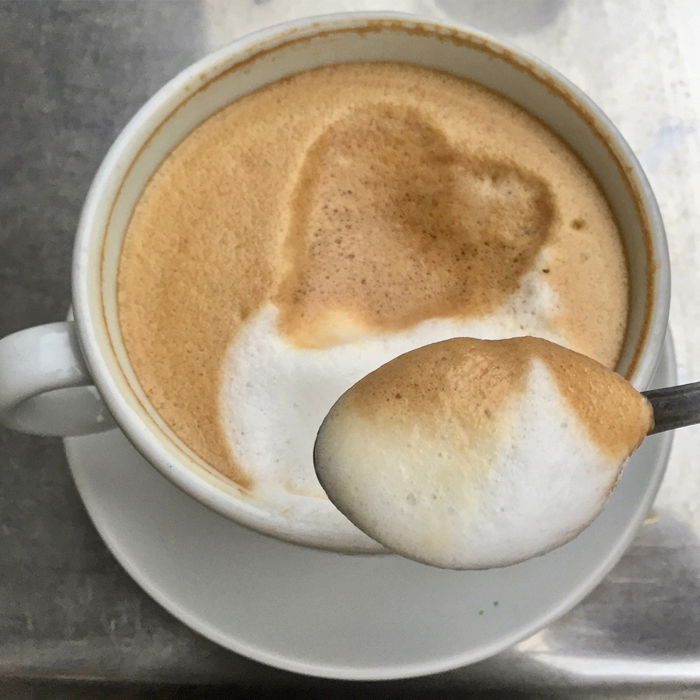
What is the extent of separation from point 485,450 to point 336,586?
0.38 meters

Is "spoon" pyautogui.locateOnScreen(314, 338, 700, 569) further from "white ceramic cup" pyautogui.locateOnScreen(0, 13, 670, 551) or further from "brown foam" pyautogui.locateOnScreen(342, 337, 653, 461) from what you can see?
"white ceramic cup" pyautogui.locateOnScreen(0, 13, 670, 551)

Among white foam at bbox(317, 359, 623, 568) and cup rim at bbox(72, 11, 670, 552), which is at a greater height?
cup rim at bbox(72, 11, 670, 552)

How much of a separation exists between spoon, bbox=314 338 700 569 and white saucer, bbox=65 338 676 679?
31 cm

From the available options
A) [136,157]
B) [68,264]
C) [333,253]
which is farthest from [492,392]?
[68,264]

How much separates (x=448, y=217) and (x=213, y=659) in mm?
585

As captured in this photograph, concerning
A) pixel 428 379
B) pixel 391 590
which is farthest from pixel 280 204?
pixel 391 590

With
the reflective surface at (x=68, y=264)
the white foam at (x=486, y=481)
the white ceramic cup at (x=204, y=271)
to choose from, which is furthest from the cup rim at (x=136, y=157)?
the reflective surface at (x=68, y=264)

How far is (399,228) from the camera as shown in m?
0.69

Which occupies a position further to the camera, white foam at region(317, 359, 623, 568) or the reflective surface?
the reflective surface

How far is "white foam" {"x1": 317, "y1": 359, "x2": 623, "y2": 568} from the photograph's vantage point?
1.46ft

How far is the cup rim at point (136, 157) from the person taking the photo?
1.90 feet

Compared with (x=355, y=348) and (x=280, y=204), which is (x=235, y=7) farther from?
(x=355, y=348)

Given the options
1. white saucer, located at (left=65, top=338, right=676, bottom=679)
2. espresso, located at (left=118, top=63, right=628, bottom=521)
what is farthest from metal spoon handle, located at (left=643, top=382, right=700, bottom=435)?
white saucer, located at (left=65, top=338, right=676, bottom=679)

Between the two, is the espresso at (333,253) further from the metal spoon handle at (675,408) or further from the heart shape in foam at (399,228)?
the metal spoon handle at (675,408)
